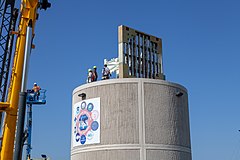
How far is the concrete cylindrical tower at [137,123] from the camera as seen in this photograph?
21.2m

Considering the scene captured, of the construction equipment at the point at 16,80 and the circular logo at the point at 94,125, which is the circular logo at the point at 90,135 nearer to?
the circular logo at the point at 94,125

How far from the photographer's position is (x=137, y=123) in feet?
70.5

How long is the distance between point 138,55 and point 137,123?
5.99m

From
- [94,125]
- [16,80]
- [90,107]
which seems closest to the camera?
[16,80]

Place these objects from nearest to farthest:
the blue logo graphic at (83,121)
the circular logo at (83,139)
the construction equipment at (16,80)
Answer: the construction equipment at (16,80), the circular logo at (83,139), the blue logo graphic at (83,121)

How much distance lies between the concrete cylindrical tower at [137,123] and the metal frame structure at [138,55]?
2368 mm

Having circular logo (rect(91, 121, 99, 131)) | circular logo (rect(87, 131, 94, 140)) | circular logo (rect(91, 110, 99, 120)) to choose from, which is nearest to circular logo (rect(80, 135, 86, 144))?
circular logo (rect(87, 131, 94, 140))

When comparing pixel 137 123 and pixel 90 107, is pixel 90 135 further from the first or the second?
pixel 137 123

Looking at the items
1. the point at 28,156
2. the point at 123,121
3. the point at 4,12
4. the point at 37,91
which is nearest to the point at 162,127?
the point at 123,121

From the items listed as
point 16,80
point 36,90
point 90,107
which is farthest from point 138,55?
point 36,90

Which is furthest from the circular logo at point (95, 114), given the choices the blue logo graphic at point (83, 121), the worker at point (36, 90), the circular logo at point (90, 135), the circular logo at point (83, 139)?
the worker at point (36, 90)

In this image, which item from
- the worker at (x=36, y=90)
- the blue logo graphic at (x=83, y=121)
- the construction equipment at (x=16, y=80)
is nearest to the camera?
the construction equipment at (x=16, y=80)

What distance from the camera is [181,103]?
23375 mm

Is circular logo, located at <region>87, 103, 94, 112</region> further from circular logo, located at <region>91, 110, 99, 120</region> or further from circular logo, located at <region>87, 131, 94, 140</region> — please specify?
circular logo, located at <region>87, 131, 94, 140</region>
